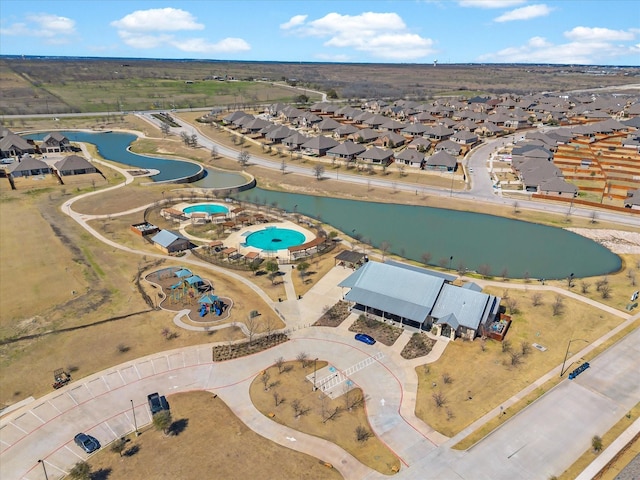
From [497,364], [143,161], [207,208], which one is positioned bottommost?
[497,364]

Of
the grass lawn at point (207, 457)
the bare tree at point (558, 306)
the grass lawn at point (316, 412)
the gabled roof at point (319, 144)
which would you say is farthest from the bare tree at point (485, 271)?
the gabled roof at point (319, 144)

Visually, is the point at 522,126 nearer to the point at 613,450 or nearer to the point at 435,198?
the point at 435,198

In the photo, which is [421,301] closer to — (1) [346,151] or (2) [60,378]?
(2) [60,378]

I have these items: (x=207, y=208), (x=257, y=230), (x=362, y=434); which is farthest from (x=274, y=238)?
(x=362, y=434)

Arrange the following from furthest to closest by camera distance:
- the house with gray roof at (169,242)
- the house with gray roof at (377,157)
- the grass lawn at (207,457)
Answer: the house with gray roof at (377,157) → the house with gray roof at (169,242) → the grass lawn at (207,457)

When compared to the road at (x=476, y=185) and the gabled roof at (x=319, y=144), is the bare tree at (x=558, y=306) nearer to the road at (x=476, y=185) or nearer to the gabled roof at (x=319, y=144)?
the road at (x=476, y=185)

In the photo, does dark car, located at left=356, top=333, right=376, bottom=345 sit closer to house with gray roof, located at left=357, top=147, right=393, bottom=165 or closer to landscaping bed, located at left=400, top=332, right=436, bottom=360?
landscaping bed, located at left=400, top=332, right=436, bottom=360
